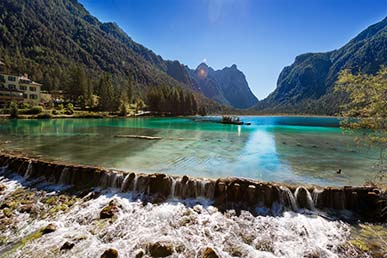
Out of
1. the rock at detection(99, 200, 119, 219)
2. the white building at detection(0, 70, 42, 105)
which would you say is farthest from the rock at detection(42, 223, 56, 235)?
the white building at detection(0, 70, 42, 105)

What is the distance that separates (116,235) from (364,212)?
41.7 ft

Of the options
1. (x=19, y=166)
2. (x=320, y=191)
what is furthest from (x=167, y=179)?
(x=19, y=166)

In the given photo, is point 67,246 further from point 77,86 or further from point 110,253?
point 77,86

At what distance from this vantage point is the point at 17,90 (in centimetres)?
7125

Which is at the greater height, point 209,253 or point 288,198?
point 288,198

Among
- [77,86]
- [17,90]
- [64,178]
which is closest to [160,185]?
[64,178]

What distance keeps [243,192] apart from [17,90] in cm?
8966

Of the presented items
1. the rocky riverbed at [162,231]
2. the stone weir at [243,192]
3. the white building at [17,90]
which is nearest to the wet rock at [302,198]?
the stone weir at [243,192]

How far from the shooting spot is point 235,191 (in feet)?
38.8

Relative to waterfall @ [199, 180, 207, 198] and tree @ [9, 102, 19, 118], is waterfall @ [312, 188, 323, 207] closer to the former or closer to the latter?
waterfall @ [199, 180, 207, 198]

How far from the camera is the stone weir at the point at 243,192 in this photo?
36.7ft

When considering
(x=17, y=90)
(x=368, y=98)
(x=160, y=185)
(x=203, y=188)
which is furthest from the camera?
(x=17, y=90)

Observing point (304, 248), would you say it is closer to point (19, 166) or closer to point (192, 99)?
point (19, 166)

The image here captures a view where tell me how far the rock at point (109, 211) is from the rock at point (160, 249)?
130 inches
